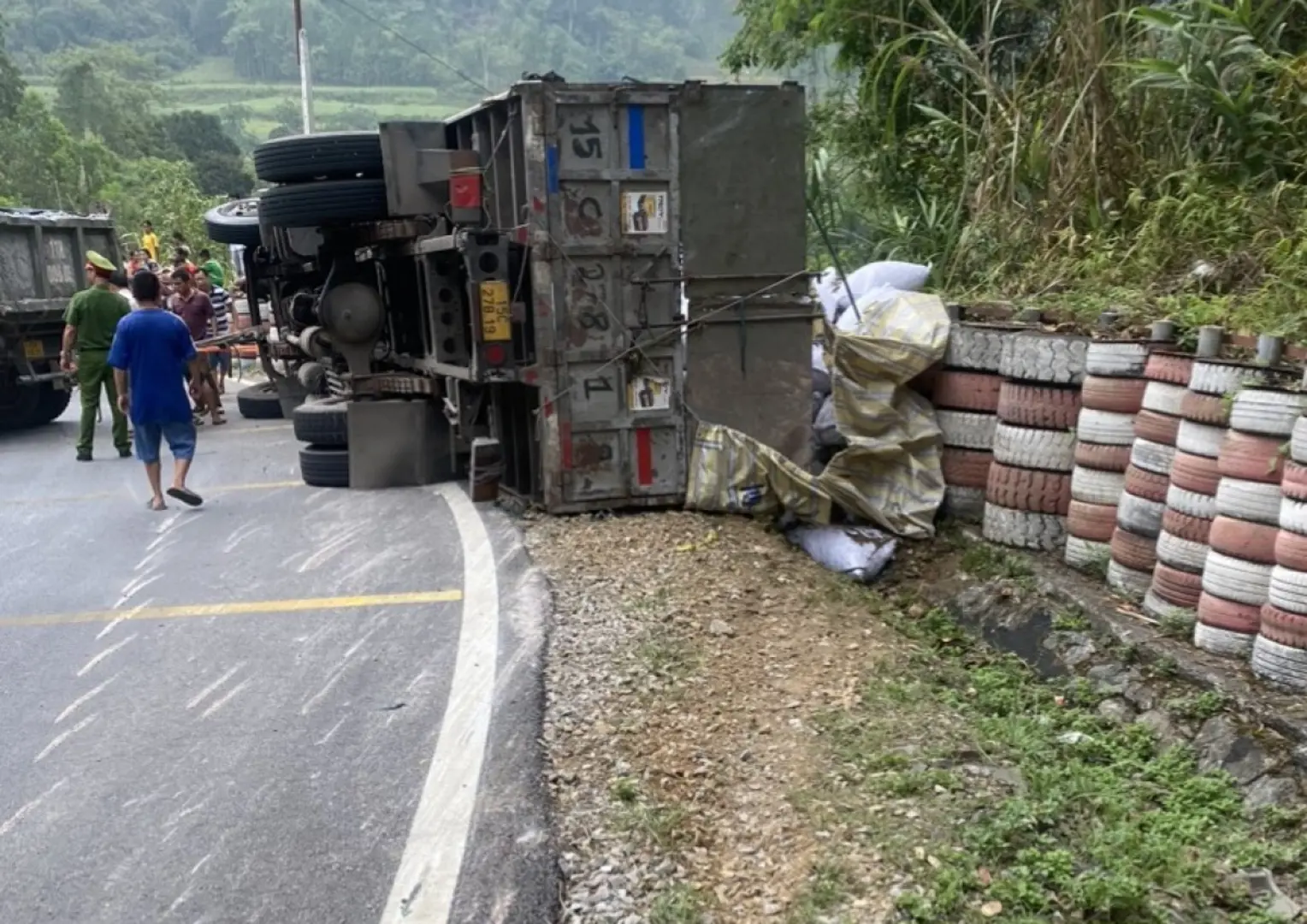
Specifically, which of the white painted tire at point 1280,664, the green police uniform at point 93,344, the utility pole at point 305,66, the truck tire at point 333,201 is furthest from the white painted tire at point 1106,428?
the utility pole at point 305,66

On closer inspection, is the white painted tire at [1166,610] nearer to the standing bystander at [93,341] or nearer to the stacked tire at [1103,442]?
the stacked tire at [1103,442]

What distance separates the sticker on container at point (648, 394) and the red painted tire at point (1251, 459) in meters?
3.29

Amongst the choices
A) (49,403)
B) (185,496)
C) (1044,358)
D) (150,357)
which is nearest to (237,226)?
(49,403)

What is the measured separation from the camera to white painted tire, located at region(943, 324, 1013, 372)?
6609 millimetres

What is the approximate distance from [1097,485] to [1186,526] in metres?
0.86

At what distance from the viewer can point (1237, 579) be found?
4543 mm

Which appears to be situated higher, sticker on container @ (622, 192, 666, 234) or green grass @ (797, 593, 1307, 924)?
sticker on container @ (622, 192, 666, 234)

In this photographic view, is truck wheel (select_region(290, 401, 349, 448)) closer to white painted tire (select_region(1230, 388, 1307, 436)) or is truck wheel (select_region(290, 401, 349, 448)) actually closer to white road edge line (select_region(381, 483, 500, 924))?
white road edge line (select_region(381, 483, 500, 924))

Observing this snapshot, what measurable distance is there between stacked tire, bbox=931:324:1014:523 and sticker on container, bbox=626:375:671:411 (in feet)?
5.37

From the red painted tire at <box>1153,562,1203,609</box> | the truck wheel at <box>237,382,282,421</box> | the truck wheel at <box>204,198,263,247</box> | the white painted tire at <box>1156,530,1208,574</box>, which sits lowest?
the truck wheel at <box>237,382,282,421</box>

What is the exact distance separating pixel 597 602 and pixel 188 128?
200ft

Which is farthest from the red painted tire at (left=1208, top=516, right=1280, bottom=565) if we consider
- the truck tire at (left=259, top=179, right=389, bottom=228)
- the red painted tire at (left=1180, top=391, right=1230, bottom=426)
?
the truck tire at (left=259, top=179, right=389, bottom=228)

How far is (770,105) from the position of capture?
6875 mm

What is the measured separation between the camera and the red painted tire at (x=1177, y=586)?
4891mm
